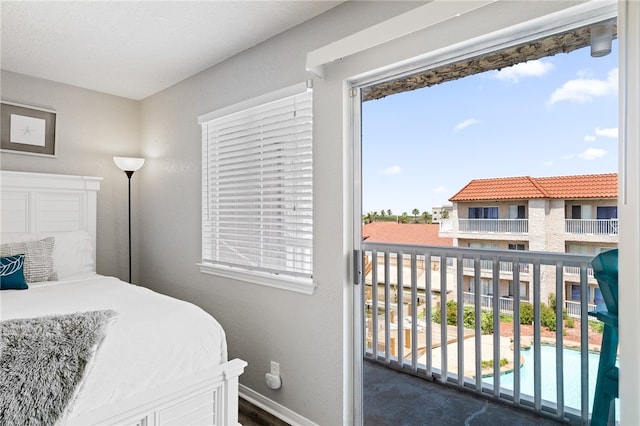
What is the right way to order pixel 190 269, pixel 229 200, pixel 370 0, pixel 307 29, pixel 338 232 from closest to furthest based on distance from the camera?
pixel 370 0 → pixel 338 232 → pixel 307 29 → pixel 229 200 → pixel 190 269

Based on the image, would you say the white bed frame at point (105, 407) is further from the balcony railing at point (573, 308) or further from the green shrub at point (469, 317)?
the balcony railing at point (573, 308)

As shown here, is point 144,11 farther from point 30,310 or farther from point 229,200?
point 30,310

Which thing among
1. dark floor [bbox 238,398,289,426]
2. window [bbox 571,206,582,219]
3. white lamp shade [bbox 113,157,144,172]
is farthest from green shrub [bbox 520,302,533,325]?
white lamp shade [bbox 113,157,144,172]

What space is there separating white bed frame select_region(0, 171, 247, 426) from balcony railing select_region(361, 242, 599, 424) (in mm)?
835

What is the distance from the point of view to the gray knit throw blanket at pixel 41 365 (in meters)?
1.35

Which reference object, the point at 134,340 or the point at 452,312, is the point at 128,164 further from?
the point at 452,312

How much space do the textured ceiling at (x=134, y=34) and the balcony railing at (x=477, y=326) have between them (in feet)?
5.01

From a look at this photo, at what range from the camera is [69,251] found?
3.06 meters

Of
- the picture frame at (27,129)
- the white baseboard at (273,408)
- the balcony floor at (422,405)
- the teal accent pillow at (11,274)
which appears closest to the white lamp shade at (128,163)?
the picture frame at (27,129)

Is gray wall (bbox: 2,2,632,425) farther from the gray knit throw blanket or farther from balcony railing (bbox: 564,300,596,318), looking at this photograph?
the gray knit throw blanket

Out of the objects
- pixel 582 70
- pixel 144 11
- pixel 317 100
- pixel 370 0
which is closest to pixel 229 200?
pixel 317 100

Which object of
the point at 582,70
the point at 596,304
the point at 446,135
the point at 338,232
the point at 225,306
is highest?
the point at 582,70

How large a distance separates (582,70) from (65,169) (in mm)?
3931

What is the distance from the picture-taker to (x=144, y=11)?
211 centimetres
